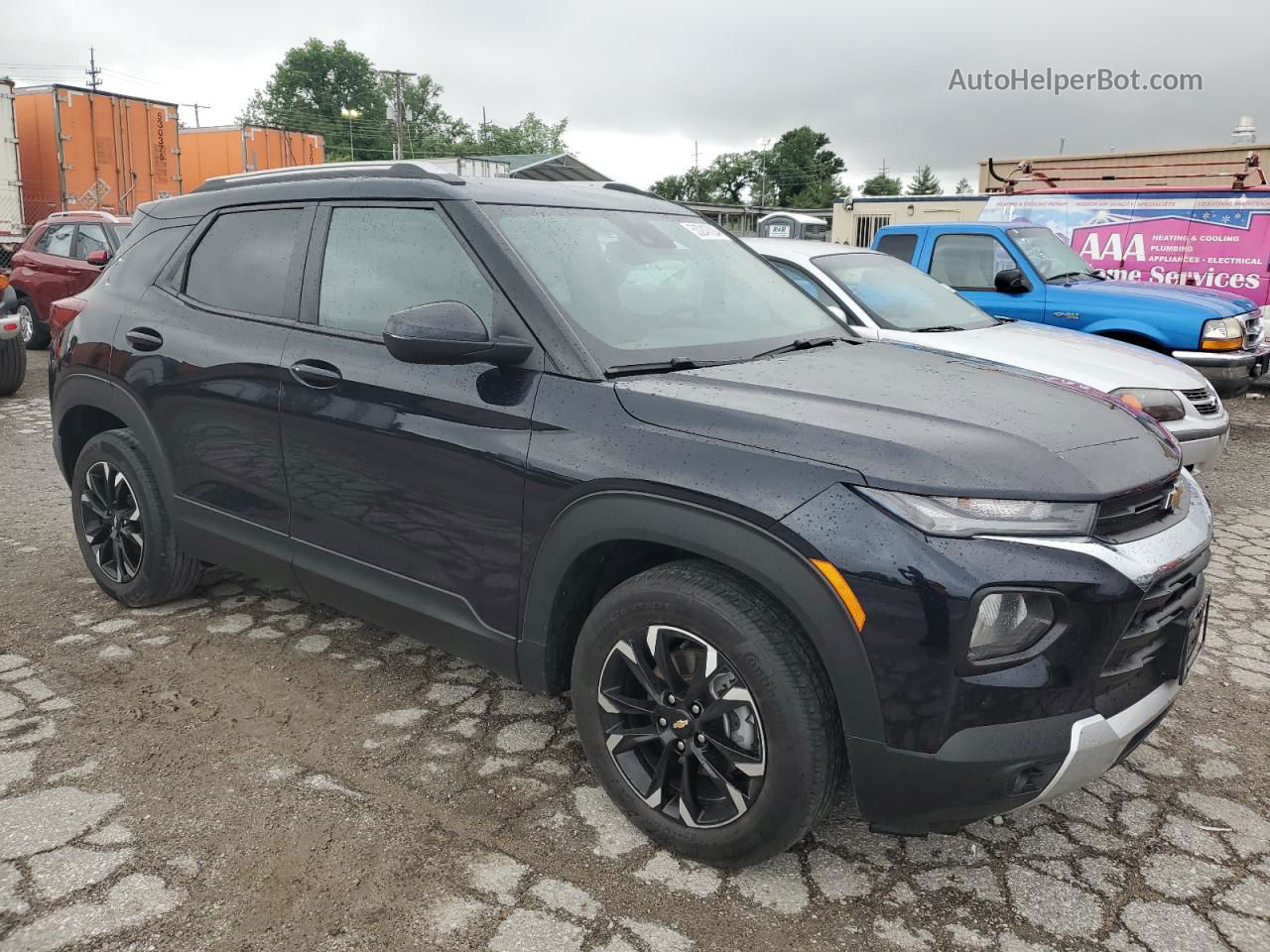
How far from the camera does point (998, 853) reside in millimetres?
2666

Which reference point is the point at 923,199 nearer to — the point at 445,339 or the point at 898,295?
the point at 898,295

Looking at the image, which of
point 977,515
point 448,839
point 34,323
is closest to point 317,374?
point 448,839

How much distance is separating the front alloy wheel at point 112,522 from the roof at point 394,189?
1.13 meters

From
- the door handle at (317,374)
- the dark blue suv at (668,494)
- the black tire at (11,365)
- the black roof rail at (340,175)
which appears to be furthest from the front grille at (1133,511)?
the black tire at (11,365)

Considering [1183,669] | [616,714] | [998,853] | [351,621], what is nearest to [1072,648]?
[1183,669]

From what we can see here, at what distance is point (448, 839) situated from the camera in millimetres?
2666

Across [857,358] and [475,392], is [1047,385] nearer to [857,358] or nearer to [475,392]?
[857,358]

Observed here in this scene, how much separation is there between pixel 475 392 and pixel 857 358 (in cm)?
121

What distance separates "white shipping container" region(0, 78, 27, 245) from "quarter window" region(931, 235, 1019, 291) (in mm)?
14971

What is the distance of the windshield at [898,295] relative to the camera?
629 centimetres

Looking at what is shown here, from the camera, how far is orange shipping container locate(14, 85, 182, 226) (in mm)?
17000

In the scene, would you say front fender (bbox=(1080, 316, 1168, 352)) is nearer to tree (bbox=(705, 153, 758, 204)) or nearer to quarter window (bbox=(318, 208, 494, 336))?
quarter window (bbox=(318, 208, 494, 336))

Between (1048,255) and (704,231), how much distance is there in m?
5.56

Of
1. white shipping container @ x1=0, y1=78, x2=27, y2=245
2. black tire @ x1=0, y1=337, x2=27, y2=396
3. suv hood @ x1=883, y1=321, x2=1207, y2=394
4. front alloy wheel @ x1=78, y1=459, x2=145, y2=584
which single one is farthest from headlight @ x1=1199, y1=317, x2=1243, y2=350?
white shipping container @ x1=0, y1=78, x2=27, y2=245
